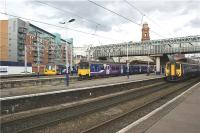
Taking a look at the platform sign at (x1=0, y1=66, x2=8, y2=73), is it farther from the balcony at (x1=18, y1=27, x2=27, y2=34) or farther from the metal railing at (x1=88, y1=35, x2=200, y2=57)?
the balcony at (x1=18, y1=27, x2=27, y2=34)

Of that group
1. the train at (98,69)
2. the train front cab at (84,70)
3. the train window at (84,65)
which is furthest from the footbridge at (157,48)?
the train front cab at (84,70)

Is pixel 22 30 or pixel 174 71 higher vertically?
pixel 22 30

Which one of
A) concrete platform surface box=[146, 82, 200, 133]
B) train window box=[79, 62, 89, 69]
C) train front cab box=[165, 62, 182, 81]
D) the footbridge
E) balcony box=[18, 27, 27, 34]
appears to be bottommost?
concrete platform surface box=[146, 82, 200, 133]

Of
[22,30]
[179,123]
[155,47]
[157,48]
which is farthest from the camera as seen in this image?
[22,30]

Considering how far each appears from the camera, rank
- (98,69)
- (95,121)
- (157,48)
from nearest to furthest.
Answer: (95,121), (98,69), (157,48)

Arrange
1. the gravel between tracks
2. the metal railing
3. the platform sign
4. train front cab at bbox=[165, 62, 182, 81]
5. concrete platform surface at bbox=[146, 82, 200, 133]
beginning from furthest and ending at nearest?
the metal railing < the platform sign < train front cab at bbox=[165, 62, 182, 81] < the gravel between tracks < concrete platform surface at bbox=[146, 82, 200, 133]

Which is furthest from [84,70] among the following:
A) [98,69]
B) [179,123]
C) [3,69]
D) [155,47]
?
[155,47]

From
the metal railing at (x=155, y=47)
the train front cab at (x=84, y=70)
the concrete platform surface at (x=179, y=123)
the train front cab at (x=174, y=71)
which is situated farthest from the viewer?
the metal railing at (x=155, y=47)

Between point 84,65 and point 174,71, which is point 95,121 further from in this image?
point 84,65

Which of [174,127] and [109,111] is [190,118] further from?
[109,111]

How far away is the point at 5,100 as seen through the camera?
11.2 metres

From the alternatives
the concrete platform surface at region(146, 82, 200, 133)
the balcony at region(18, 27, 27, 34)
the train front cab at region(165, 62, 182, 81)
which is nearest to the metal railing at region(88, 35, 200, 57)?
the train front cab at region(165, 62, 182, 81)

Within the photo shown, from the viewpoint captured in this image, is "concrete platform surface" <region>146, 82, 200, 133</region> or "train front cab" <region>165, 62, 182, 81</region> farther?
"train front cab" <region>165, 62, 182, 81</region>

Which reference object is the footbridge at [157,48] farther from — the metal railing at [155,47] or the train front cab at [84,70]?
the train front cab at [84,70]
